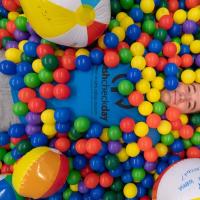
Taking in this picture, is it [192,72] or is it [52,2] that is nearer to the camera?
[52,2]

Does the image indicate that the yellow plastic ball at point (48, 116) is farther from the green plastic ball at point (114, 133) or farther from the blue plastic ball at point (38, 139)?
the green plastic ball at point (114, 133)

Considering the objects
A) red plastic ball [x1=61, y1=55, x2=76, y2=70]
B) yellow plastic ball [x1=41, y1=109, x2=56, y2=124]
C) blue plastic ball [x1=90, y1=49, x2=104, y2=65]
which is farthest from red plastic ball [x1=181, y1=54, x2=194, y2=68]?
yellow plastic ball [x1=41, y1=109, x2=56, y2=124]

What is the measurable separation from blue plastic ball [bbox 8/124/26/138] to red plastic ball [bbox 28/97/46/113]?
93 millimetres

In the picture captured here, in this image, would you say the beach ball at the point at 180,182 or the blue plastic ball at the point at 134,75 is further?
the blue plastic ball at the point at 134,75

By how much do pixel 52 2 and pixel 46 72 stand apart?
0.29 meters

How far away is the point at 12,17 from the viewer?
1404 millimetres

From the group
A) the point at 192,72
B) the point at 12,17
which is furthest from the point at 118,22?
the point at 12,17

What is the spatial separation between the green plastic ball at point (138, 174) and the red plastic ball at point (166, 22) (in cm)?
57

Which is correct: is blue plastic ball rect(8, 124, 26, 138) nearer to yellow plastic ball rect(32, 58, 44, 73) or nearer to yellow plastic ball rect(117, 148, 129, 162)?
yellow plastic ball rect(32, 58, 44, 73)

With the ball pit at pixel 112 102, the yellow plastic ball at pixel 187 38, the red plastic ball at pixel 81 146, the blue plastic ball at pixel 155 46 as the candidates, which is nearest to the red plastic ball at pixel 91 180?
the ball pit at pixel 112 102

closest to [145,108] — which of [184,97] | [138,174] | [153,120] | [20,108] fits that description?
[153,120]

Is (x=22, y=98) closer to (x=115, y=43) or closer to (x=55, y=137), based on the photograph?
(x=55, y=137)

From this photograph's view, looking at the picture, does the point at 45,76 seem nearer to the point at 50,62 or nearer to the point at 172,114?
the point at 50,62

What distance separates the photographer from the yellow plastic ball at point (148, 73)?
1.23m
